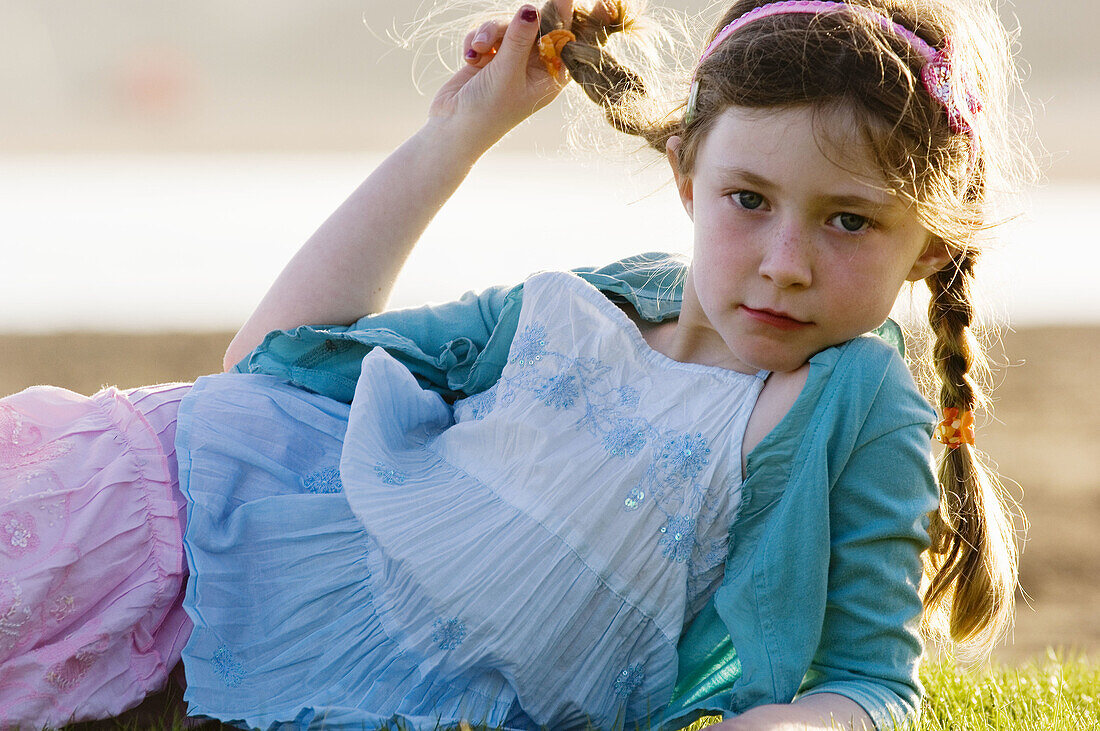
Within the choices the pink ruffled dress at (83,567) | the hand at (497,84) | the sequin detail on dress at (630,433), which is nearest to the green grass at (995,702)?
the pink ruffled dress at (83,567)

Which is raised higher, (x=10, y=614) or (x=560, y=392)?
(x=560, y=392)

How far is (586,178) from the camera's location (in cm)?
902

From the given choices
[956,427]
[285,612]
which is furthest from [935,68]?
[285,612]

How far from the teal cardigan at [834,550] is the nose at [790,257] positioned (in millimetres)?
141

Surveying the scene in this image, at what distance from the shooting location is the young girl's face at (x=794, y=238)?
1.69m

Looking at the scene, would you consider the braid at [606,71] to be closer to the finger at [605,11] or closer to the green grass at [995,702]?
the finger at [605,11]

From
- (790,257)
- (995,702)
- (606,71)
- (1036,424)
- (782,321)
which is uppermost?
(606,71)

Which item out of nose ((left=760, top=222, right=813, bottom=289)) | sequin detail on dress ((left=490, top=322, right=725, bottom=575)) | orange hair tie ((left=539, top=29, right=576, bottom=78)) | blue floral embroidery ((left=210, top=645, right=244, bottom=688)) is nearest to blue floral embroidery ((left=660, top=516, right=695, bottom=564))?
sequin detail on dress ((left=490, top=322, right=725, bottom=575))

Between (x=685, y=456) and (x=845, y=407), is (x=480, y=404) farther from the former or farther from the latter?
(x=845, y=407)

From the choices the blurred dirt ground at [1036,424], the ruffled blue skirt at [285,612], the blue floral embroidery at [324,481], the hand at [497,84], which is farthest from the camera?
the blurred dirt ground at [1036,424]

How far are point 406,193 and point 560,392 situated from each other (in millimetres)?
595

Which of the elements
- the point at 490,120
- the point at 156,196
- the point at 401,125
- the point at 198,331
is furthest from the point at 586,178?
the point at 490,120

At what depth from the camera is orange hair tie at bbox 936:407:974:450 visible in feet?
6.49

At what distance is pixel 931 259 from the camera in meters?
1.86
